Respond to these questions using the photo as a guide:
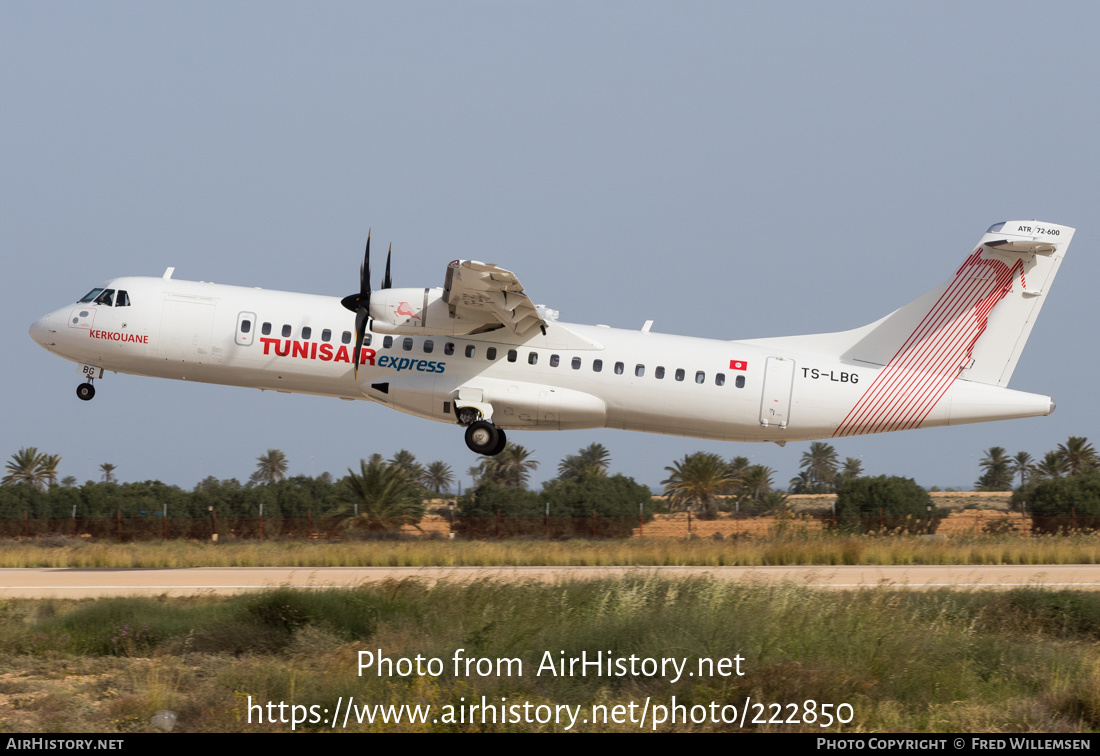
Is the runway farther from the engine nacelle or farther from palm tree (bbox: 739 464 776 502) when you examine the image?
palm tree (bbox: 739 464 776 502)

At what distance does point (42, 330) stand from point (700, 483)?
50.6 m

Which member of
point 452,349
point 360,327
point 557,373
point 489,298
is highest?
point 489,298

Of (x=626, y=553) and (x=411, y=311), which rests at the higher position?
(x=411, y=311)

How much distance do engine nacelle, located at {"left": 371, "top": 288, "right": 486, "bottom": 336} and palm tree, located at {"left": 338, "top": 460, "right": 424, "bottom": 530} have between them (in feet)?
83.8

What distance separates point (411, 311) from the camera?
2389cm

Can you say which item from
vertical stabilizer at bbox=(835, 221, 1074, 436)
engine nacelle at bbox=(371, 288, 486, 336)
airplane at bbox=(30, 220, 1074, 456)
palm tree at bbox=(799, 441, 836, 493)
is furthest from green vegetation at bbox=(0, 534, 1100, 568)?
palm tree at bbox=(799, 441, 836, 493)

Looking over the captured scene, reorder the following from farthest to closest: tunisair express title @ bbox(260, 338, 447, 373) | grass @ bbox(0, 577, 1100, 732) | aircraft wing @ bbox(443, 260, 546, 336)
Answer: tunisair express title @ bbox(260, 338, 447, 373) < aircraft wing @ bbox(443, 260, 546, 336) < grass @ bbox(0, 577, 1100, 732)

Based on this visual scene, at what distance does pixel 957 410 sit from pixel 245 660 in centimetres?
1720

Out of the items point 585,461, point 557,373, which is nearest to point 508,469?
point 585,461

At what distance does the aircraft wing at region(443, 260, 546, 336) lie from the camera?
22812 millimetres

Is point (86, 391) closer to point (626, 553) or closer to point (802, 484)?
point (626, 553)

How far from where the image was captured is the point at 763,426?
2494 cm

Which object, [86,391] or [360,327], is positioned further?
[86,391]
